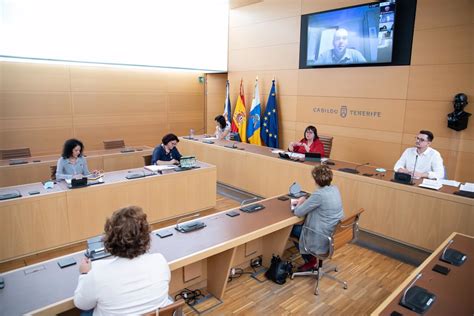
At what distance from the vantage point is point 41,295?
187cm

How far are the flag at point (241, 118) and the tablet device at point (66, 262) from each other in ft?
19.6

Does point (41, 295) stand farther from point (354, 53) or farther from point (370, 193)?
point (354, 53)

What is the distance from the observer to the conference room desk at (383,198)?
3332mm

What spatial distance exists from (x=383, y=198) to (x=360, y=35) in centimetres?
303

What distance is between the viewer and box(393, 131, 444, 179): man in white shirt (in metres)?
3.96

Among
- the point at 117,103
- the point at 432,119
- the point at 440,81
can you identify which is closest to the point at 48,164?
the point at 117,103

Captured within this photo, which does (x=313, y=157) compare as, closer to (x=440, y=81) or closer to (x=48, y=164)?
(x=440, y=81)

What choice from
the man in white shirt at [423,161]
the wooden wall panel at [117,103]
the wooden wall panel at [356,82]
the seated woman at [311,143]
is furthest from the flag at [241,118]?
the man in white shirt at [423,161]

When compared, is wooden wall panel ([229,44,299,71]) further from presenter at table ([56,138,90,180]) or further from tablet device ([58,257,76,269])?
tablet device ([58,257,76,269])

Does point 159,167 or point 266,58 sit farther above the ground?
point 266,58

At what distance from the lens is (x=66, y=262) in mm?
2219

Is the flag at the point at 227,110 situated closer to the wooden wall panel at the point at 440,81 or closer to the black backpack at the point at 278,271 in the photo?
the wooden wall panel at the point at 440,81

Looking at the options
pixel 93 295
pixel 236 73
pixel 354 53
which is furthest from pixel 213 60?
pixel 93 295

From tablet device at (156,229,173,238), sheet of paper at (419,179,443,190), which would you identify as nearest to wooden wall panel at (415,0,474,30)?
sheet of paper at (419,179,443,190)
